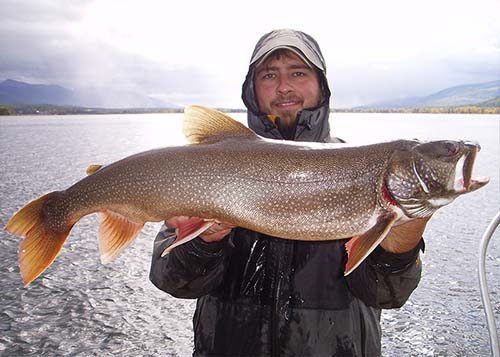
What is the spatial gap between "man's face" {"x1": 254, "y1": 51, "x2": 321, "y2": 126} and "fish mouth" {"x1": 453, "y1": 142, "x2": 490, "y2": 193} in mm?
1485

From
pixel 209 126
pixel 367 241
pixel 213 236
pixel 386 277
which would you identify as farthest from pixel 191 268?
pixel 386 277

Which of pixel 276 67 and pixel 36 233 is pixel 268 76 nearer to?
pixel 276 67

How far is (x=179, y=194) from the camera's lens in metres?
2.70

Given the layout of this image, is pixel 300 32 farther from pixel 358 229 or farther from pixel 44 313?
pixel 44 313

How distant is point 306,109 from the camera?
360cm

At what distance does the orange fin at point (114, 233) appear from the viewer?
291 centimetres

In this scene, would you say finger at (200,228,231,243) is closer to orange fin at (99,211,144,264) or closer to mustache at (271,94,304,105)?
orange fin at (99,211,144,264)

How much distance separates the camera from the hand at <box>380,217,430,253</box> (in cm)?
253

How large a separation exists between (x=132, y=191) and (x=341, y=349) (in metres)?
1.70

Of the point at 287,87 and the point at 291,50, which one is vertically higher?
the point at 291,50

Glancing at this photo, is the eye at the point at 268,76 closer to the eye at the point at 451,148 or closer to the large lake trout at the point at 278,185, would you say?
the large lake trout at the point at 278,185

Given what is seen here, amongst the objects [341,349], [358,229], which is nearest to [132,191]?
[358,229]

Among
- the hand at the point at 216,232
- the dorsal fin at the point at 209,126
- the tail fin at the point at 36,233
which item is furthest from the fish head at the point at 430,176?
the tail fin at the point at 36,233

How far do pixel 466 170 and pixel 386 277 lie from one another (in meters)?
0.80
